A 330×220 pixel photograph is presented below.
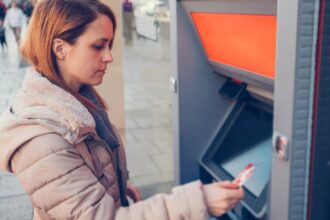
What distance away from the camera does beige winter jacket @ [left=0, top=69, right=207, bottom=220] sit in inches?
48.3

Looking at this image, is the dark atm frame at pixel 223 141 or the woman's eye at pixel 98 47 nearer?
the woman's eye at pixel 98 47

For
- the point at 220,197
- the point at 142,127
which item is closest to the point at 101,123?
the point at 220,197

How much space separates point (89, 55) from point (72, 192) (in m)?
0.46

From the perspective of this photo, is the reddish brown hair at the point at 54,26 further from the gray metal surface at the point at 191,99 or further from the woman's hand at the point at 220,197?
the gray metal surface at the point at 191,99

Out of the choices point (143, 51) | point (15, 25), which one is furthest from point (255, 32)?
point (15, 25)

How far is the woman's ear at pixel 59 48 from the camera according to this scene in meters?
1.41

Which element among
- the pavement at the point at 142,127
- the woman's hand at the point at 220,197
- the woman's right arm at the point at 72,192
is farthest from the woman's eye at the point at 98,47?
the pavement at the point at 142,127

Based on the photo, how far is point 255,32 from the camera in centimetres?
179

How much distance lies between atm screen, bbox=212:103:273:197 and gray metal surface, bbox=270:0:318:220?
56 cm

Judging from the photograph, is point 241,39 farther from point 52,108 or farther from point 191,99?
point 52,108

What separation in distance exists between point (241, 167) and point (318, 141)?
2.90ft

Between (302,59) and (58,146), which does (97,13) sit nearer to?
(58,146)

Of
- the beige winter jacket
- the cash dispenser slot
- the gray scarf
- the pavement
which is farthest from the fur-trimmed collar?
the pavement

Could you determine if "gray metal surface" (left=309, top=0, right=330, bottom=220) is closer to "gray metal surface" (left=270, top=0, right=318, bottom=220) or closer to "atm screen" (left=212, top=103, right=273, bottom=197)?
"gray metal surface" (left=270, top=0, right=318, bottom=220)
